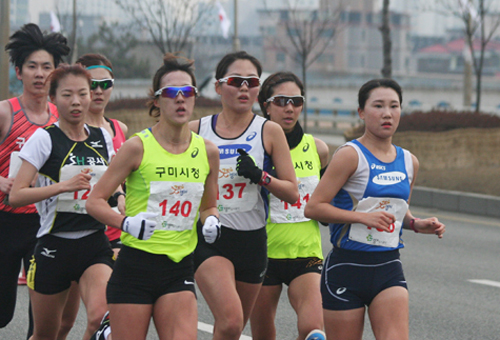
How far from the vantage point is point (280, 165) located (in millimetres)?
4828

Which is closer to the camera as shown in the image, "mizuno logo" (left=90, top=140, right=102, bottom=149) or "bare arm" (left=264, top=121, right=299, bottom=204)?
"bare arm" (left=264, top=121, right=299, bottom=204)

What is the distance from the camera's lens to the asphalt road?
6.47 metres

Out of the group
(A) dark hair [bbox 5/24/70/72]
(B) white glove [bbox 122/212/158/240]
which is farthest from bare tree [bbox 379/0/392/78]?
(B) white glove [bbox 122/212/158/240]

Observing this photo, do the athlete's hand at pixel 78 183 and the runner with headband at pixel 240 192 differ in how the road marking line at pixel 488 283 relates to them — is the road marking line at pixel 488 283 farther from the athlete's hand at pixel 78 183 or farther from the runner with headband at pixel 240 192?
the athlete's hand at pixel 78 183

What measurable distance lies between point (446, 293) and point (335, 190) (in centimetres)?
395

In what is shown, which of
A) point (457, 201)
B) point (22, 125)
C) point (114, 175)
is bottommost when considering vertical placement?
point (457, 201)

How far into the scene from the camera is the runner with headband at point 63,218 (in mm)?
4613

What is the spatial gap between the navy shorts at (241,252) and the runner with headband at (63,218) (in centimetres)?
58

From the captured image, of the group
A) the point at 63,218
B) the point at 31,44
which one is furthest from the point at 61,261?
the point at 31,44

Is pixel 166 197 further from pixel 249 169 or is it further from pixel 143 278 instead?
pixel 249 169

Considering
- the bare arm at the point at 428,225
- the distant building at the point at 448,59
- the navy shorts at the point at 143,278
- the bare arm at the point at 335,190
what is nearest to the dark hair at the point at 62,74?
the navy shorts at the point at 143,278

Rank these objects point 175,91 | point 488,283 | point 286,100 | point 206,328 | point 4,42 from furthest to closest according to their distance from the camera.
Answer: point 4,42 < point 488,283 < point 206,328 < point 286,100 < point 175,91

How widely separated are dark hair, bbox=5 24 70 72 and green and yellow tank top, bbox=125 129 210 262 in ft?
6.07

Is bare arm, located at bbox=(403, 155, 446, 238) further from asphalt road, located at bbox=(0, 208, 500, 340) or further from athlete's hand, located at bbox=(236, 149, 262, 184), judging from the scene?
asphalt road, located at bbox=(0, 208, 500, 340)
